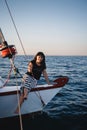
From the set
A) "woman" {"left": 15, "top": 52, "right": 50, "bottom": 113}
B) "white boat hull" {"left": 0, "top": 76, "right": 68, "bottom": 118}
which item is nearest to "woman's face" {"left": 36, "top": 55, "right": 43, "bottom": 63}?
"woman" {"left": 15, "top": 52, "right": 50, "bottom": 113}

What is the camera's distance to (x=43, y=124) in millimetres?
7664

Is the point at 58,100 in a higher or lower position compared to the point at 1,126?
lower

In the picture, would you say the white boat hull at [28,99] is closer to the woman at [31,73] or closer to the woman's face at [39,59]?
the woman at [31,73]

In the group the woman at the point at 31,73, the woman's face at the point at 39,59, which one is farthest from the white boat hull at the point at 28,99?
the woman's face at the point at 39,59

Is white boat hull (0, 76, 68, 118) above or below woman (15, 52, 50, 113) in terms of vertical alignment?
below

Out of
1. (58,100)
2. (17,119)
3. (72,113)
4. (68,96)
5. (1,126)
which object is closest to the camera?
(1,126)

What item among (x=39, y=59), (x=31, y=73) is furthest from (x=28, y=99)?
(x=39, y=59)

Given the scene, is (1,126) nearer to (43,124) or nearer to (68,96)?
(43,124)

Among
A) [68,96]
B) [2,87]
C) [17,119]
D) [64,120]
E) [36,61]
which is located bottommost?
[68,96]

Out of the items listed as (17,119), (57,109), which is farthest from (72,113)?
(17,119)

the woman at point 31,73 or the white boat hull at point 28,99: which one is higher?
the woman at point 31,73

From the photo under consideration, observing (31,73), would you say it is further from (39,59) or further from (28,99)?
(28,99)

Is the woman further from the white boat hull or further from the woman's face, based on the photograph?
the white boat hull

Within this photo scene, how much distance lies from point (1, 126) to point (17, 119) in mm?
755
